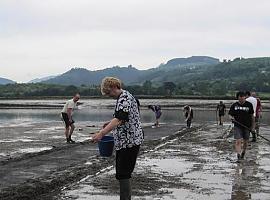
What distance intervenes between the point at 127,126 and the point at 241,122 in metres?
6.84

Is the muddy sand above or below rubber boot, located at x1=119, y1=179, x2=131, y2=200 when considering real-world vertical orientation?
below

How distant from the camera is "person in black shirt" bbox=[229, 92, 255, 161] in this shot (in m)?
13.5

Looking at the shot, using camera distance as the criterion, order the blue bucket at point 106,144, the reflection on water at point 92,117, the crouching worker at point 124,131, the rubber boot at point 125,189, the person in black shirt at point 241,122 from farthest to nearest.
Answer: the reflection on water at point 92,117, the person in black shirt at point 241,122, the blue bucket at point 106,144, the rubber boot at point 125,189, the crouching worker at point 124,131

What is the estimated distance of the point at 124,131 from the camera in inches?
288

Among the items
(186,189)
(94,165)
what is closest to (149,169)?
(94,165)

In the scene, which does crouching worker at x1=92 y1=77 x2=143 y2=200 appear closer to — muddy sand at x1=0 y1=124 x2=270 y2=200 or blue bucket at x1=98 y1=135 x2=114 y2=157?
muddy sand at x1=0 y1=124 x2=270 y2=200

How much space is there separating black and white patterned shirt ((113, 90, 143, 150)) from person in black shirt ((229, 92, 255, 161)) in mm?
6660

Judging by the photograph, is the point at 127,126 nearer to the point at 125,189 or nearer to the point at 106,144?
the point at 125,189

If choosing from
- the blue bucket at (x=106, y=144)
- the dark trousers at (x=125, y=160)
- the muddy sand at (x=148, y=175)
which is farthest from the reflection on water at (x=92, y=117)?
the dark trousers at (x=125, y=160)

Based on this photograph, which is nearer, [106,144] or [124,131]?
[124,131]

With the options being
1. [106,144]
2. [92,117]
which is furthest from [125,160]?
[92,117]

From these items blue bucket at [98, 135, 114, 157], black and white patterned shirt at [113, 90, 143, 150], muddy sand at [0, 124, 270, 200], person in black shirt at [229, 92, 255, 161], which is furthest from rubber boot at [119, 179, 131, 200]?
person in black shirt at [229, 92, 255, 161]

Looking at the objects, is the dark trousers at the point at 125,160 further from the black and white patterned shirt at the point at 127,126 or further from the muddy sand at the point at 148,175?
the muddy sand at the point at 148,175

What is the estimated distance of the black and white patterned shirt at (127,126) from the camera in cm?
726
